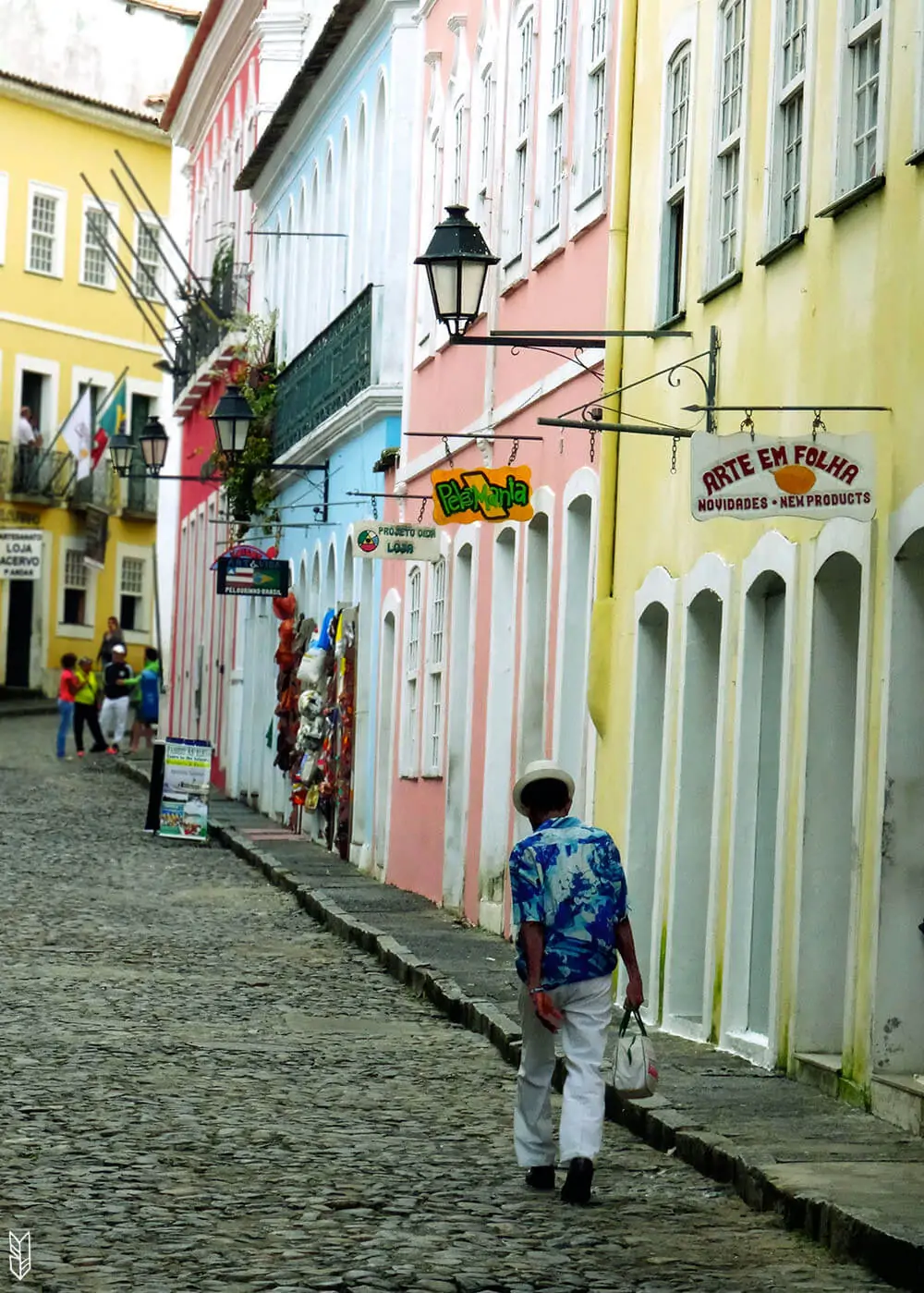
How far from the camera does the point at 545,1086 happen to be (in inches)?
400

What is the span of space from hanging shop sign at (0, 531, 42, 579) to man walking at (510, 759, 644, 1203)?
163 feet

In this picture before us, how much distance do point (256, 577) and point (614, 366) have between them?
16.0m

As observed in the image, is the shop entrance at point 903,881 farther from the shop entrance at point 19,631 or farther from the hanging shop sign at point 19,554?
the shop entrance at point 19,631

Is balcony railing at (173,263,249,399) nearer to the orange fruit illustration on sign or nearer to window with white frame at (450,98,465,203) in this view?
window with white frame at (450,98,465,203)

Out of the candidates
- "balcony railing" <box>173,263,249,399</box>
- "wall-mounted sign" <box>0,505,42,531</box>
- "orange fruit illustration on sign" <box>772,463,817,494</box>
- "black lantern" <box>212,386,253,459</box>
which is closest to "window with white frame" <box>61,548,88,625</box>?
"wall-mounted sign" <box>0,505,42,531</box>

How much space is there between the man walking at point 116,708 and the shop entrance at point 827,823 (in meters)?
32.6

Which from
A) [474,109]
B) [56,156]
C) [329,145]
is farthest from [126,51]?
[474,109]

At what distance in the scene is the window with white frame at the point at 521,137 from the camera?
832 inches

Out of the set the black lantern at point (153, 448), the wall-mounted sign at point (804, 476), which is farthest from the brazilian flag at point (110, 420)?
the wall-mounted sign at point (804, 476)

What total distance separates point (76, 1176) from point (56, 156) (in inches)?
2160

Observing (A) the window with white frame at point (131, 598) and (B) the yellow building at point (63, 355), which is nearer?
(B) the yellow building at point (63, 355)

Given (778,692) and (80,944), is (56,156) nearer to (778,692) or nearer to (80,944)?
(80,944)

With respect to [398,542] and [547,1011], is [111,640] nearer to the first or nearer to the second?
[398,542]

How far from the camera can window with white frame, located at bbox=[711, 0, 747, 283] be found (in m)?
14.8
